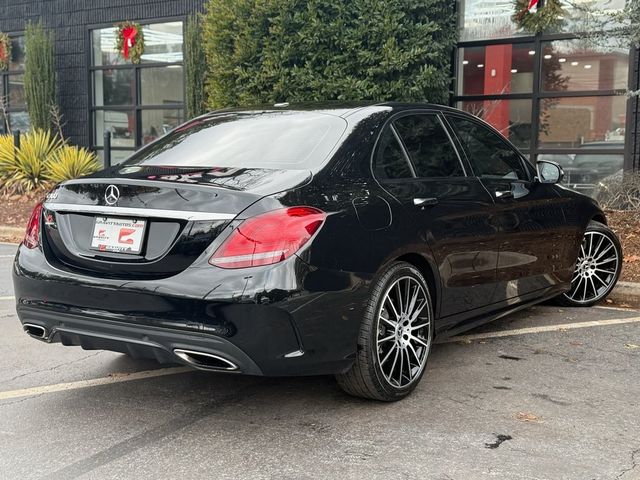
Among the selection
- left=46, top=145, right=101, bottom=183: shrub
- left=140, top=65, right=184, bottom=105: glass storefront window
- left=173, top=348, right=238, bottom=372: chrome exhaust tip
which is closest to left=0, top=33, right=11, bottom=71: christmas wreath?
left=140, top=65, right=184, bottom=105: glass storefront window

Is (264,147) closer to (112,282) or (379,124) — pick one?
(379,124)

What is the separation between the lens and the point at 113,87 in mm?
15695

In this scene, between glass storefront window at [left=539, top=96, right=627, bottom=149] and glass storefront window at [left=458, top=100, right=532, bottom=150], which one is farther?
glass storefront window at [left=458, top=100, right=532, bottom=150]

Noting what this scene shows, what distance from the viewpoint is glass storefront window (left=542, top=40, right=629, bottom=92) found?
10969 millimetres

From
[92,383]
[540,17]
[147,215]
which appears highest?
[540,17]

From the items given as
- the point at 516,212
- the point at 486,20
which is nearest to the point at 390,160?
the point at 516,212

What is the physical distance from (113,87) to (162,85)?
1.47 metres

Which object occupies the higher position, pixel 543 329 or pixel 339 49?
pixel 339 49

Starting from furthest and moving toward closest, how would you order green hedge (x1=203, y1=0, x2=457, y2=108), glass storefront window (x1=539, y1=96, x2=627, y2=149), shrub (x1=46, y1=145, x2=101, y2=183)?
shrub (x1=46, y1=145, x2=101, y2=183) < glass storefront window (x1=539, y1=96, x2=627, y2=149) < green hedge (x1=203, y1=0, x2=457, y2=108)

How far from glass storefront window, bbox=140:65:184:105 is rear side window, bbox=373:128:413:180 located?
435 inches

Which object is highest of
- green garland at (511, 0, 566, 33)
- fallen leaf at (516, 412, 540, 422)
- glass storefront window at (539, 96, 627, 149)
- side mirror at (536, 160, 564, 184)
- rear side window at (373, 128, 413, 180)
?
green garland at (511, 0, 566, 33)

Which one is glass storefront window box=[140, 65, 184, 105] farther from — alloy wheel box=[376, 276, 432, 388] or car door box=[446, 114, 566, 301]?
alloy wheel box=[376, 276, 432, 388]

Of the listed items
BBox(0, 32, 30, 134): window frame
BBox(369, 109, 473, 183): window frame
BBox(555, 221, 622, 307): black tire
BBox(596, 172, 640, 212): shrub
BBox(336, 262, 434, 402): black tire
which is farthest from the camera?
BBox(0, 32, 30, 134): window frame

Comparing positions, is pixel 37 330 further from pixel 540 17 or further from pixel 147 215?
pixel 540 17
